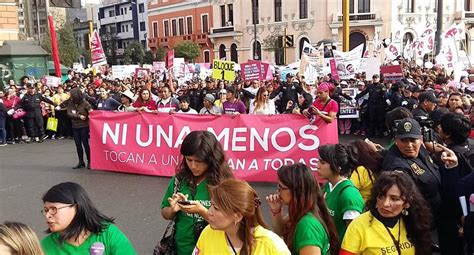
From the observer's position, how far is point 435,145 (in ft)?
12.7

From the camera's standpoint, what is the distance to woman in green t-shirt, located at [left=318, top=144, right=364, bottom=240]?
326 cm

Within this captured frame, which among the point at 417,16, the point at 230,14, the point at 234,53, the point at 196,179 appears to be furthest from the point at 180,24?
the point at 196,179

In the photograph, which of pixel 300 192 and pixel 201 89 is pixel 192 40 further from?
pixel 300 192

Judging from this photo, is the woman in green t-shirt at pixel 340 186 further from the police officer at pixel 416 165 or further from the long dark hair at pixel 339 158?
the police officer at pixel 416 165

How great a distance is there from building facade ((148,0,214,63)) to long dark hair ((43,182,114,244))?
197ft

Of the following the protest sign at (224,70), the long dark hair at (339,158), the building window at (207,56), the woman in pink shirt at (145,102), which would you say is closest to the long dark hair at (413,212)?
the long dark hair at (339,158)

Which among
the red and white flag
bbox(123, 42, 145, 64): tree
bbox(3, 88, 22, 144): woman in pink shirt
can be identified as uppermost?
bbox(123, 42, 145, 64): tree

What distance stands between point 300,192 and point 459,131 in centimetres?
199

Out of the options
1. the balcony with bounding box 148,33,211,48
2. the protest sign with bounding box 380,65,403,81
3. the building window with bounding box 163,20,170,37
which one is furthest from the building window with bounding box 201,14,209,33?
the protest sign with bounding box 380,65,403,81

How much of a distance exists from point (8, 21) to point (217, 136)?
21703mm

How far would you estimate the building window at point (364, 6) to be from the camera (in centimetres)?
4891

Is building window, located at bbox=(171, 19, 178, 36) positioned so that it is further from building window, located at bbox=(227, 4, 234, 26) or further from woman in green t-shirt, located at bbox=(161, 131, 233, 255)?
woman in green t-shirt, located at bbox=(161, 131, 233, 255)

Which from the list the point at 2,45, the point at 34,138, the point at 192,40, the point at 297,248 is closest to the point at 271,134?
the point at 297,248

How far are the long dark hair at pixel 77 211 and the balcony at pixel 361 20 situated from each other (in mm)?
48368
